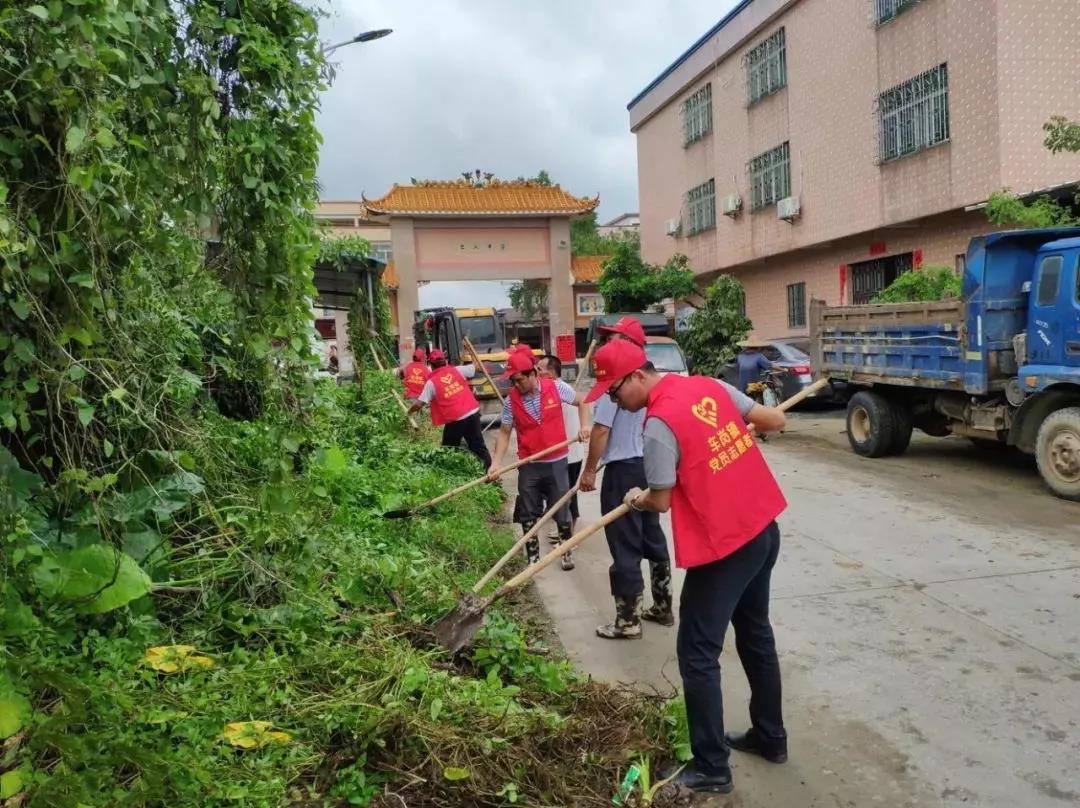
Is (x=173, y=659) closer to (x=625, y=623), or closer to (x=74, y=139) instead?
(x=74, y=139)

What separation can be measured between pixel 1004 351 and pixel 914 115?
27.4ft

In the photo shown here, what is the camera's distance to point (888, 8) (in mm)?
15055

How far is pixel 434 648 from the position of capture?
11.9 ft

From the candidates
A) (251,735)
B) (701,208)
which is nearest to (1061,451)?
(251,735)

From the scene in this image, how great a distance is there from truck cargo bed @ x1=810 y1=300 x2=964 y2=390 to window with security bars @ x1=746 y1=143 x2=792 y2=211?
9.07 metres

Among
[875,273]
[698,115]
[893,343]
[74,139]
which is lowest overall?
[893,343]

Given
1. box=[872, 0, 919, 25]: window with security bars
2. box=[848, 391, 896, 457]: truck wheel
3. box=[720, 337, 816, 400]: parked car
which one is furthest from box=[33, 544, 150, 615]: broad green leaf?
box=[872, 0, 919, 25]: window with security bars

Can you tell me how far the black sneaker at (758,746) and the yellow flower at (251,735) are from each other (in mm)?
1666

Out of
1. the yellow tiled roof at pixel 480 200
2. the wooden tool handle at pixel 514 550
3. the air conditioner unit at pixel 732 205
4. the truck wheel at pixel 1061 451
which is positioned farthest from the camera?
the yellow tiled roof at pixel 480 200

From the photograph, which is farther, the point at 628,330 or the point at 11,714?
the point at 628,330

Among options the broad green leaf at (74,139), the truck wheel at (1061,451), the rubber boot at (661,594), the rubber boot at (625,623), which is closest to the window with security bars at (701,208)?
the truck wheel at (1061,451)

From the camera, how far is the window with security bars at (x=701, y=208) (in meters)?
22.5

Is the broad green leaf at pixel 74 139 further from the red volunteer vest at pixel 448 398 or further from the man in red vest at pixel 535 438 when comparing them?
the red volunteer vest at pixel 448 398

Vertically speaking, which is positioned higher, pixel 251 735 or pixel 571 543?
pixel 571 543
